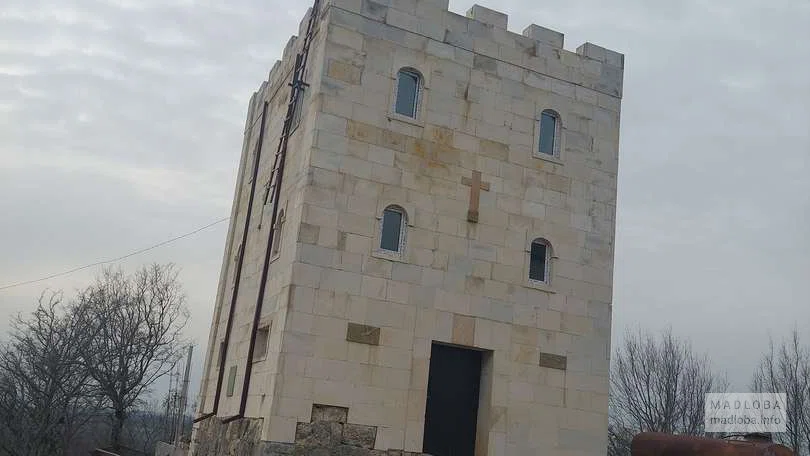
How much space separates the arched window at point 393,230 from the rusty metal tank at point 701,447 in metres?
5.78

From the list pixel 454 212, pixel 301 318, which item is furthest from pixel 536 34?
pixel 301 318

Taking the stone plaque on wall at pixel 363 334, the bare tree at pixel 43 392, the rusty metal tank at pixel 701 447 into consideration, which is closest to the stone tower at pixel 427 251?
the stone plaque on wall at pixel 363 334

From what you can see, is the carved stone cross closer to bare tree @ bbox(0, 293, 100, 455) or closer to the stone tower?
the stone tower

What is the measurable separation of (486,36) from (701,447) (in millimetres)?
9299

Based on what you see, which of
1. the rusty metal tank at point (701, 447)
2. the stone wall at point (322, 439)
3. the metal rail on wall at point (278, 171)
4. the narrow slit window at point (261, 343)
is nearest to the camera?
the rusty metal tank at point (701, 447)

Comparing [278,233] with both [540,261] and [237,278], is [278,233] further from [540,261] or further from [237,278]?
[540,261]

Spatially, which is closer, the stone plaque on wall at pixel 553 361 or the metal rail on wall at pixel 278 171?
the metal rail on wall at pixel 278 171

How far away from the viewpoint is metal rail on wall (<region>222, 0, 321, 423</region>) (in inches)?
614

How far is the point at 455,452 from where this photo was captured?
15562 millimetres

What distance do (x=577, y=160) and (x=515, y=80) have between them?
2252mm

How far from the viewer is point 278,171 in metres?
17.0

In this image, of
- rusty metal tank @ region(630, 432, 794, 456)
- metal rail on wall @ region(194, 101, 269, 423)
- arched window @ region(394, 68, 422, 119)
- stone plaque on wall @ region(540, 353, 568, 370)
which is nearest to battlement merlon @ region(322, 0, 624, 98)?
arched window @ region(394, 68, 422, 119)

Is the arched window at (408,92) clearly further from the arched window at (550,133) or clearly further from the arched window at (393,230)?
the arched window at (550,133)

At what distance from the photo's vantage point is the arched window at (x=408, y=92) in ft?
53.0
